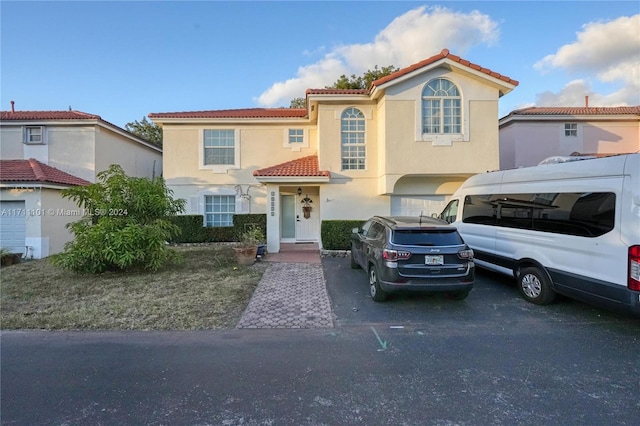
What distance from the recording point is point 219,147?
48.6 ft

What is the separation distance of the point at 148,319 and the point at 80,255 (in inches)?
175

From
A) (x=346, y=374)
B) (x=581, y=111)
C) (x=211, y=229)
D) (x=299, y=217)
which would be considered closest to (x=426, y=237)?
(x=346, y=374)

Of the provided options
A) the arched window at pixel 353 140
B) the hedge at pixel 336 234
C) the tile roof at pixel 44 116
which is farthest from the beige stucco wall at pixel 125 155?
the arched window at pixel 353 140

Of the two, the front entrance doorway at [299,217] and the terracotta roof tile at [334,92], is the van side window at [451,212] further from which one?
the front entrance doorway at [299,217]

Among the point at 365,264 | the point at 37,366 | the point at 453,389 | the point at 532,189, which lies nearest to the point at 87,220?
the point at 37,366

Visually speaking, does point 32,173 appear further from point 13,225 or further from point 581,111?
point 581,111

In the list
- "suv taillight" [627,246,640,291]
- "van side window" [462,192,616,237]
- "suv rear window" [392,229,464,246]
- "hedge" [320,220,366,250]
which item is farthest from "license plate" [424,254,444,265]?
"hedge" [320,220,366,250]

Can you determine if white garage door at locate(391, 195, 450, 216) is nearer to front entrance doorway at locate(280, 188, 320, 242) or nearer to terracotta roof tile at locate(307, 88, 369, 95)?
front entrance doorway at locate(280, 188, 320, 242)

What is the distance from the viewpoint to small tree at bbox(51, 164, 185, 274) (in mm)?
8414

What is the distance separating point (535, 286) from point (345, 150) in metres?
8.23

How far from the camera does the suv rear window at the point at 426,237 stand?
609 centimetres

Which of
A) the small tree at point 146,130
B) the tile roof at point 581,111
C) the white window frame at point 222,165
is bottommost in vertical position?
the white window frame at point 222,165

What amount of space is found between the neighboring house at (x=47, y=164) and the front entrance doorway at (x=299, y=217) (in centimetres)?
895

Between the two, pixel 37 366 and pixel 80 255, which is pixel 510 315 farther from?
pixel 80 255
